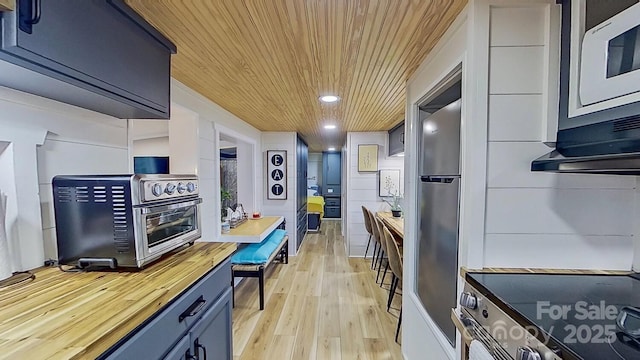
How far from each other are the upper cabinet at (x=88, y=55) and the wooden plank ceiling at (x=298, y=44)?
0.11m

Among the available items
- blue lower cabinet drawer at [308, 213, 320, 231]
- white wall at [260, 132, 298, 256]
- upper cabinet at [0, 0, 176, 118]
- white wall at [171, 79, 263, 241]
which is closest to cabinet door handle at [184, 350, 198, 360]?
upper cabinet at [0, 0, 176, 118]

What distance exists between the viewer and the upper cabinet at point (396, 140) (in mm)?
4159

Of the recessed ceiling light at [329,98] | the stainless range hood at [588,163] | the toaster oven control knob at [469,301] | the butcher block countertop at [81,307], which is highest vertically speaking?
the recessed ceiling light at [329,98]

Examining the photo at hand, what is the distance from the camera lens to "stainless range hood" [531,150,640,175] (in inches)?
32.2

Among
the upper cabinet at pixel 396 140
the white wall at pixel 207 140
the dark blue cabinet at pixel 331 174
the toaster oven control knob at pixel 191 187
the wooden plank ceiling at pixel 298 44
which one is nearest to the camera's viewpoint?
the wooden plank ceiling at pixel 298 44

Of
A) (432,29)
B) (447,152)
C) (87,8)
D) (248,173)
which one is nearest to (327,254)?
(248,173)

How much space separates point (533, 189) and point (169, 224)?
164 centimetres

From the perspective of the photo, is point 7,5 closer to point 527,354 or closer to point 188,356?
point 188,356

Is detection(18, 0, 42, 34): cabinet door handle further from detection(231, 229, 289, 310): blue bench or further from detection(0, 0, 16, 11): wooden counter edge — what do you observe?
detection(231, 229, 289, 310): blue bench

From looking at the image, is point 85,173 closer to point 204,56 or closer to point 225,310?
point 204,56

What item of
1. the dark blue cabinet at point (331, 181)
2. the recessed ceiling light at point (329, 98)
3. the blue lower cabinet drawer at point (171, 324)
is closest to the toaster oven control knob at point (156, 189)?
the blue lower cabinet drawer at point (171, 324)

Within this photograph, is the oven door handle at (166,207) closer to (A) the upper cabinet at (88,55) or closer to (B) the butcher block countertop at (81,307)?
(B) the butcher block countertop at (81,307)

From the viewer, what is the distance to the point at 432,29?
1.42 metres

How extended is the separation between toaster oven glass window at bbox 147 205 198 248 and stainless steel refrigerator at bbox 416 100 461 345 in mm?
1389
